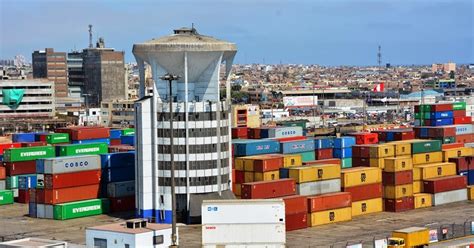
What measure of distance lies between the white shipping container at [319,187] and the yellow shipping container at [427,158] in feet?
41.6

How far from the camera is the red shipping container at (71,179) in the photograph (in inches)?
2990

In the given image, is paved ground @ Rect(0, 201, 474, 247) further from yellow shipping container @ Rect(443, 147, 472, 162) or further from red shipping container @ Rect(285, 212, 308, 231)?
yellow shipping container @ Rect(443, 147, 472, 162)

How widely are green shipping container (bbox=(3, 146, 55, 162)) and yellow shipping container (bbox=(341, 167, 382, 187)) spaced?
88.3 ft

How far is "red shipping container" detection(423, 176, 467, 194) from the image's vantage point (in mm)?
83250

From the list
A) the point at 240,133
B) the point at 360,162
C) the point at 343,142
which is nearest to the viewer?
the point at 360,162

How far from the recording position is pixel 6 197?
8662 centimetres

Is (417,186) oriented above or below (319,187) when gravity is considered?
below

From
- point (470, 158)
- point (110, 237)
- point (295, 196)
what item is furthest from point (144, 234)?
point (470, 158)

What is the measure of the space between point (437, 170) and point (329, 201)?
15680mm

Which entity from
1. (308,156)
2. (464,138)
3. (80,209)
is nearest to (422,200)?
(308,156)

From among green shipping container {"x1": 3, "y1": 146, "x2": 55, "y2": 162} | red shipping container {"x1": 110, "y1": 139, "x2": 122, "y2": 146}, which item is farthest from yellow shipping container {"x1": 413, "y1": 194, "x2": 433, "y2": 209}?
red shipping container {"x1": 110, "y1": 139, "x2": 122, "y2": 146}

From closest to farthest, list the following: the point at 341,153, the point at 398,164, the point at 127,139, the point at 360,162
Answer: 1. the point at 398,164
2. the point at 360,162
3. the point at 341,153
4. the point at 127,139

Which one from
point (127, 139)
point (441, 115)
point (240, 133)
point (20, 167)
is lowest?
point (20, 167)

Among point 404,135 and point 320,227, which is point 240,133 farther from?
point 320,227
